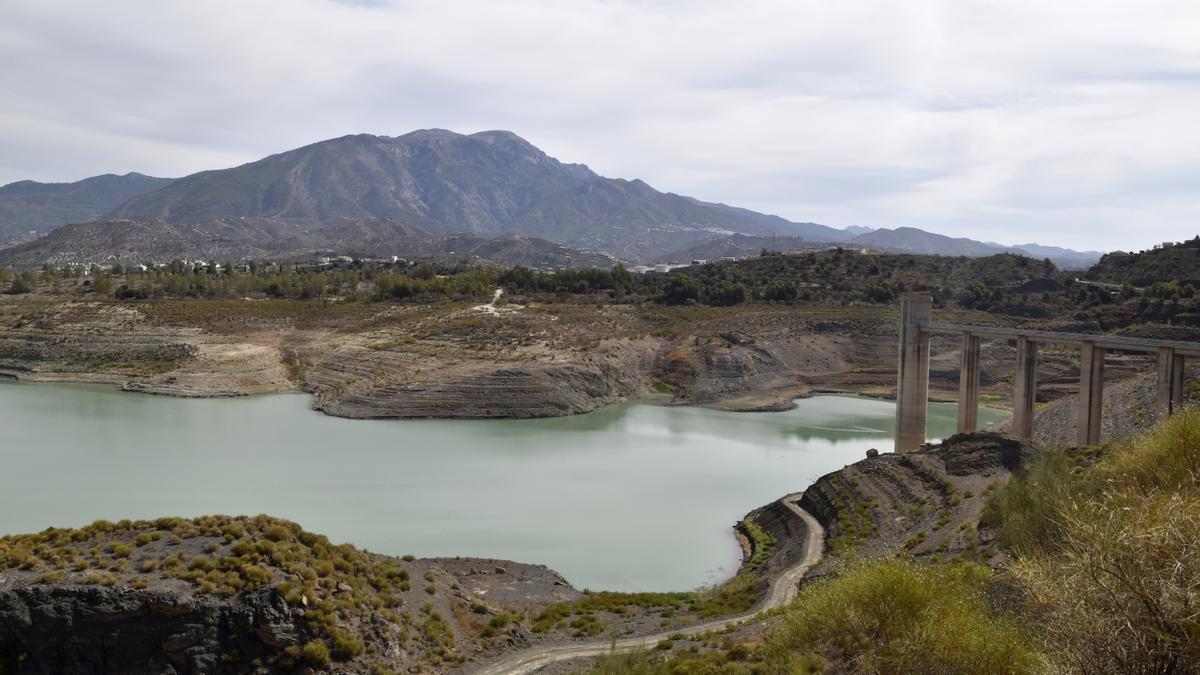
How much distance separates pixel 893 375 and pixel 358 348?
42496 millimetres

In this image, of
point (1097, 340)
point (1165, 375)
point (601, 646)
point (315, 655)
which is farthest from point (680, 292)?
point (315, 655)

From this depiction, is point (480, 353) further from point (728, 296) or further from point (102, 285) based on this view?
point (102, 285)

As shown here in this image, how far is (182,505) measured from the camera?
30.0 metres

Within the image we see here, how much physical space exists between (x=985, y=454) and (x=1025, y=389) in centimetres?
1230

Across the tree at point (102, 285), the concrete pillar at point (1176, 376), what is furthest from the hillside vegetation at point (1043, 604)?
the tree at point (102, 285)

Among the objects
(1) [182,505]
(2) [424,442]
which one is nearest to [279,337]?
(2) [424,442]

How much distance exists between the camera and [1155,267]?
73.7m

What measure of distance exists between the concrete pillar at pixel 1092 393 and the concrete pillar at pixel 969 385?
24.6 feet

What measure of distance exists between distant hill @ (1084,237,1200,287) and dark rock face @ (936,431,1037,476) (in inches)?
1873

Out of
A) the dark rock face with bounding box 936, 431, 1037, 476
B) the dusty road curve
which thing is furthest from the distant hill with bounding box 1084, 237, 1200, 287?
the dusty road curve

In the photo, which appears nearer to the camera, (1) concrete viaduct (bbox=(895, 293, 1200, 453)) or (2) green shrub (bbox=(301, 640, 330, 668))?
(2) green shrub (bbox=(301, 640, 330, 668))

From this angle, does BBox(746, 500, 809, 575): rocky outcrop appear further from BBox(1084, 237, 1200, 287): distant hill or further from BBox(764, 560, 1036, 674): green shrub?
BBox(1084, 237, 1200, 287): distant hill

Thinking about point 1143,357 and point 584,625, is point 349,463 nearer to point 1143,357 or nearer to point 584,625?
point 584,625

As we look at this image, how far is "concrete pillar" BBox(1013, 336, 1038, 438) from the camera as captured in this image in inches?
1460
